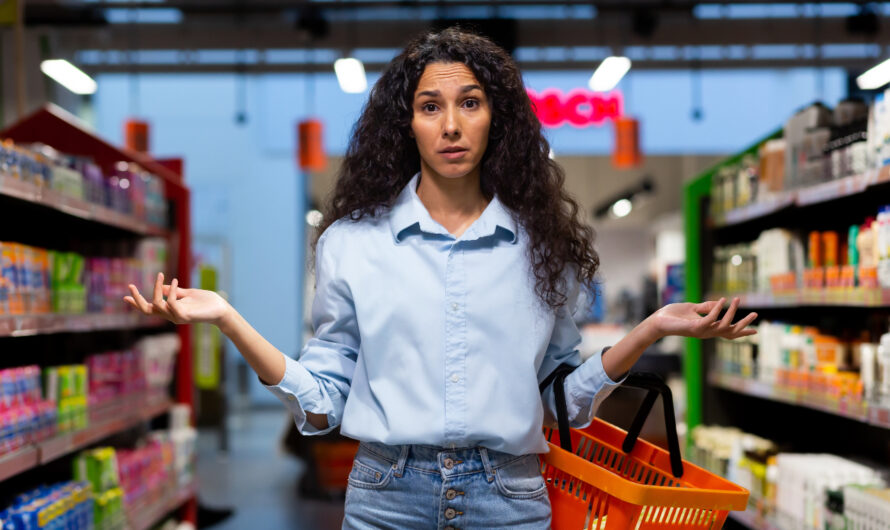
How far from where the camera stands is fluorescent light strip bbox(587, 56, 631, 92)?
7.70 metres

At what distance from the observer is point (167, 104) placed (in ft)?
44.9

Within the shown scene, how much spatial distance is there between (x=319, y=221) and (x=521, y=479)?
828mm

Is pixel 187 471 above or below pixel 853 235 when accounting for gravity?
below

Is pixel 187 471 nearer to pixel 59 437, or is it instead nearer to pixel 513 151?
pixel 59 437

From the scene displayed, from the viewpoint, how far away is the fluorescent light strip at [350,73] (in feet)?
25.9

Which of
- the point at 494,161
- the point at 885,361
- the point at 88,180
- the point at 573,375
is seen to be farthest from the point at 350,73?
the point at 573,375

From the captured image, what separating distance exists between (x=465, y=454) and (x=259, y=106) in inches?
481

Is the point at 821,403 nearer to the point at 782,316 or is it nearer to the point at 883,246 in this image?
the point at 883,246

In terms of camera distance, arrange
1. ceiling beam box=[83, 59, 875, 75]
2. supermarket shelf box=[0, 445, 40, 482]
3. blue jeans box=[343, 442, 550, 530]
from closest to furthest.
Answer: blue jeans box=[343, 442, 550, 530], supermarket shelf box=[0, 445, 40, 482], ceiling beam box=[83, 59, 875, 75]

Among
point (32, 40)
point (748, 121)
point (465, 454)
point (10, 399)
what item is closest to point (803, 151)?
point (465, 454)

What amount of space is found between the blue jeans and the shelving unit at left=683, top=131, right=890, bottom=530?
1668mm

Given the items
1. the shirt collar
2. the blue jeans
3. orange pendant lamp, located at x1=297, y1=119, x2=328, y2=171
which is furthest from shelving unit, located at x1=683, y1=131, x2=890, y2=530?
orange pendant lamp, located at x1=297, y1=119, x2=328, y2=171

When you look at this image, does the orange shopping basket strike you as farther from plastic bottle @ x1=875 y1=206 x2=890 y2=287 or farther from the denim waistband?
plastic bottle @ x1=875 y1=206 x2=890 y2=287

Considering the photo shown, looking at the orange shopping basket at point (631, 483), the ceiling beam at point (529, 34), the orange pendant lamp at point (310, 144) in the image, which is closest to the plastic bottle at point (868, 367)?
the orange shopping basket at point (631, 483)
